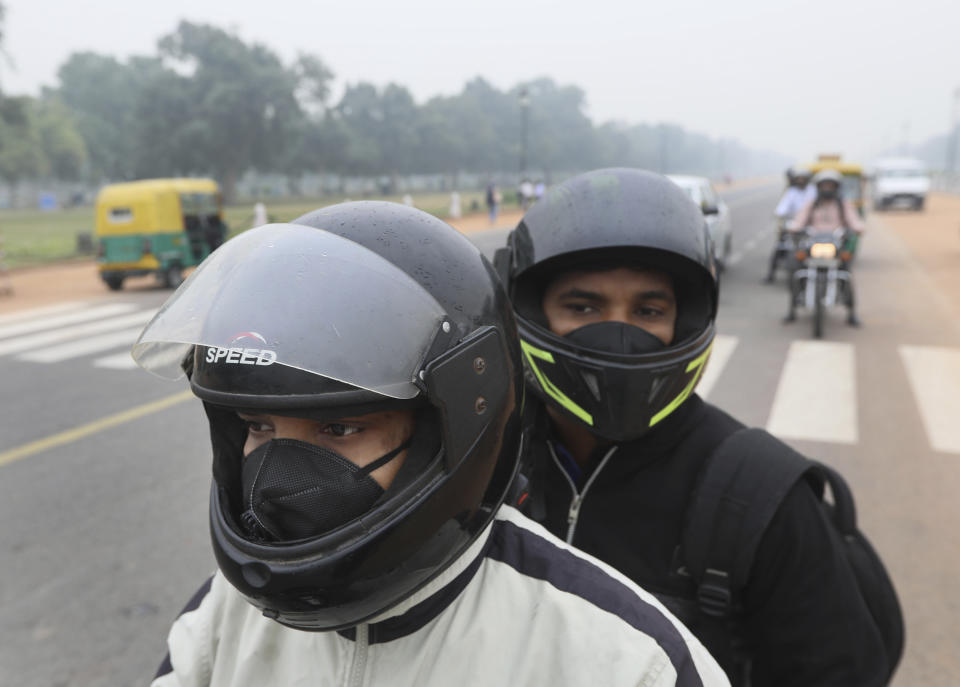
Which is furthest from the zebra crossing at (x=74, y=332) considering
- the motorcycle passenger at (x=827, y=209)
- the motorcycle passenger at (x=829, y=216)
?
the motorcycle passenger at (x=827, y=209)

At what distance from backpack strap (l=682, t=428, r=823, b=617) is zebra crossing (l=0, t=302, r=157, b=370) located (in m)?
6.91

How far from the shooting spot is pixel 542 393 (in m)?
1.67

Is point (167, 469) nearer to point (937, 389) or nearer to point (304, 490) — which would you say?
point (304, 490)

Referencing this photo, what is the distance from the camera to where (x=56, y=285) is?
14773mm

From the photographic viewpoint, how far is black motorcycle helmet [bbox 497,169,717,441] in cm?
158

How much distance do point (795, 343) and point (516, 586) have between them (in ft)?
24.7

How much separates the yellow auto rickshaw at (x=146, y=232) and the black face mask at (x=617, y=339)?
43.3 feet

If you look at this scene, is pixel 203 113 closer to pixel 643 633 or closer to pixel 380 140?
pixel 380 140

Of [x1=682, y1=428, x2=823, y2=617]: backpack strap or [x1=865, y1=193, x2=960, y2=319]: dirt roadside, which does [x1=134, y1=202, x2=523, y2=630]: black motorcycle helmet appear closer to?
[x1=682, y1=428, x2=823, y2=617]: backpack strap

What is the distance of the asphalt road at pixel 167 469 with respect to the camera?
304cm

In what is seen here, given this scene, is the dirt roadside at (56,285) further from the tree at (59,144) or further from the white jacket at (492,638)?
the tree at (59,144)

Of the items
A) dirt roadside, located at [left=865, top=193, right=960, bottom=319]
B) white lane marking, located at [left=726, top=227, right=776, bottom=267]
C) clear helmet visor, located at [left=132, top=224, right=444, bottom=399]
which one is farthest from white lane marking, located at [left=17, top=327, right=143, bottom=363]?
white lane marking, located at [left=726, top=227, right=776, bottom=267]

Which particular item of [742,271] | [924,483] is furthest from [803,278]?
[742,271]

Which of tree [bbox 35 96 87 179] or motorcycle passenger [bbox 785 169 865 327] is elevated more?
motorcycle passenger [bbox 785 169 865 327]
